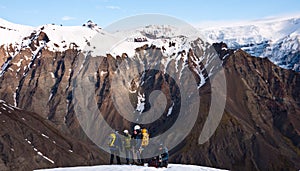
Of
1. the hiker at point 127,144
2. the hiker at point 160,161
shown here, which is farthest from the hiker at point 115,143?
the hiker at point 160,161

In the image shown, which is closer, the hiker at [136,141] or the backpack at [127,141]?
the backpack at [127,141]

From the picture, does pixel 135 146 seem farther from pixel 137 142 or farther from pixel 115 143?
pixel 115 143

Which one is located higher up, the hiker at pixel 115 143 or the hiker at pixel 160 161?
the hiker at pixel 115 143

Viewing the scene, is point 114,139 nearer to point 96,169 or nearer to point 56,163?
point 96,169

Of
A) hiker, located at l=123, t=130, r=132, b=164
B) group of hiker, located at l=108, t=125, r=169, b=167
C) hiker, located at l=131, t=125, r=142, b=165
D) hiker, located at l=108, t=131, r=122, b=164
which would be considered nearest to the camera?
group of hiker, located at l=108, t=125, r=169, b=167

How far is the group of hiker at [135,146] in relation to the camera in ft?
136

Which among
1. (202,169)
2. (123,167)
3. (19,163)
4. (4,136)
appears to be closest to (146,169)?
(123,167)

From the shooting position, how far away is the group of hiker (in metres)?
41.6

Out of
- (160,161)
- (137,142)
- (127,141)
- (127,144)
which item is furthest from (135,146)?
(160,161)

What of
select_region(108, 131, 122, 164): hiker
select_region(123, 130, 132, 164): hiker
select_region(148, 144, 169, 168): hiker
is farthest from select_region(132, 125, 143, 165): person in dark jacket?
select_region(148, 144, 169, 168): hiker

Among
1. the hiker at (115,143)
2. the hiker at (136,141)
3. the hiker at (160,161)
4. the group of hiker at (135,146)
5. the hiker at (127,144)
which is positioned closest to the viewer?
the hiker at (160,161)

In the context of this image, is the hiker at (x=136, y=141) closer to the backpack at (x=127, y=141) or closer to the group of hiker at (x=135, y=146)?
the group of hiker at (x=135, y=146)

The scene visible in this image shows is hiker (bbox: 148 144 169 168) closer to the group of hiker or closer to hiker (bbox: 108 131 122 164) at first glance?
the group of hiker

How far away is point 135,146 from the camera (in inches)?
1676
